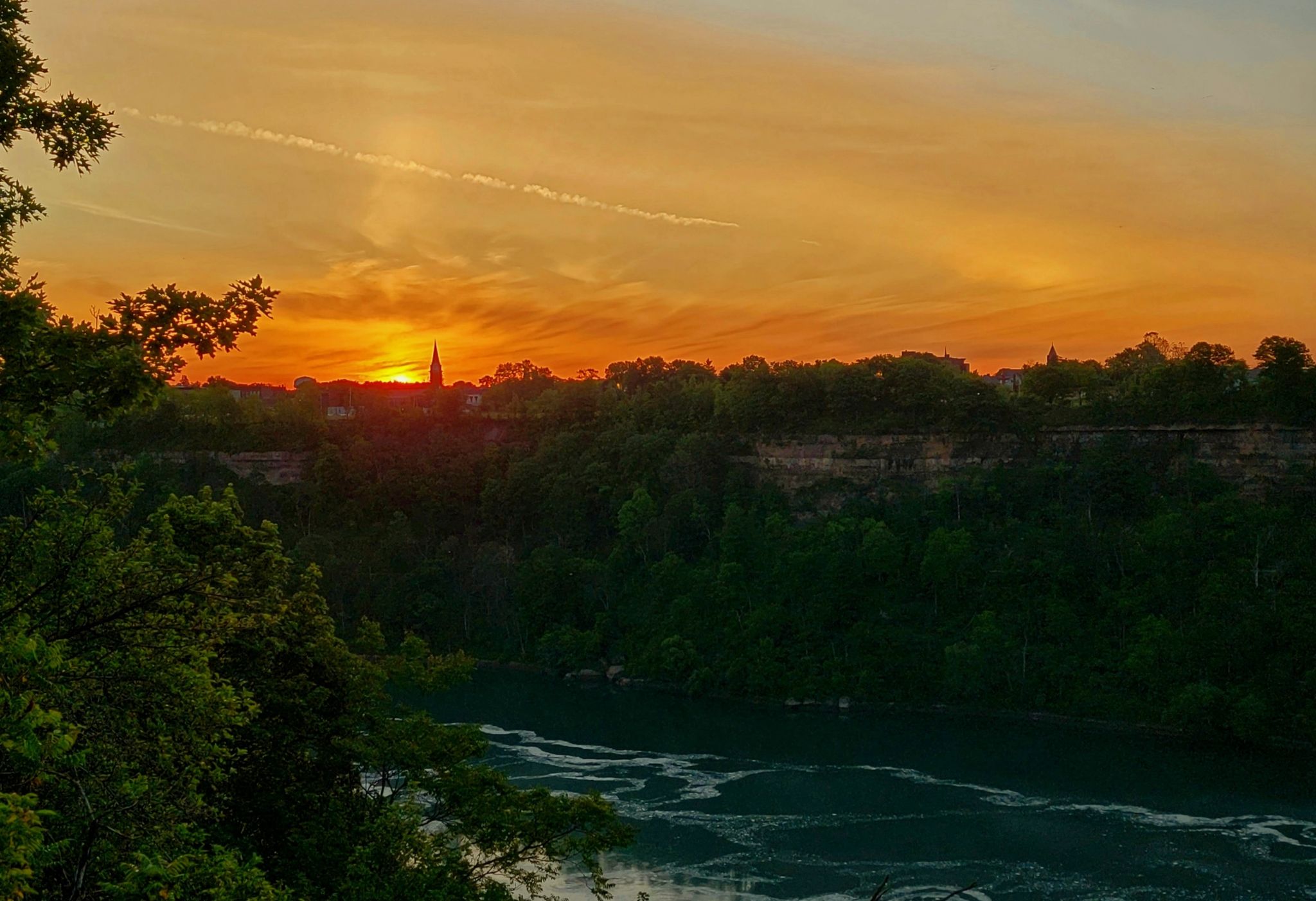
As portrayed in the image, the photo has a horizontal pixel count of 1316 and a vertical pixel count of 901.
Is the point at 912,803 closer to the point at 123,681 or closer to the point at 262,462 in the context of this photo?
the point at 123,681

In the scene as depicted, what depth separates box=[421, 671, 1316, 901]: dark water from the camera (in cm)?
2133

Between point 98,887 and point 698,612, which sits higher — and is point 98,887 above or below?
above

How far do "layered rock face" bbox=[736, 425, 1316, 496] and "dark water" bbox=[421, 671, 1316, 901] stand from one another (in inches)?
450

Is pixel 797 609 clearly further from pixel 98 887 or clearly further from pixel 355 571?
pixel 98 887

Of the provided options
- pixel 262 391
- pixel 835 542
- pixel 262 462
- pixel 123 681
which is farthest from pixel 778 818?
pixel 262 391

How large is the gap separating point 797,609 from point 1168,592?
10939 millimetres

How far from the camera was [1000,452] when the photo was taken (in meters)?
42.3

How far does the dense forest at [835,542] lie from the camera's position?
34.2 metres

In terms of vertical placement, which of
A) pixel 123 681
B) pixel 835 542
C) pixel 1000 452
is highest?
pixel 1000 452

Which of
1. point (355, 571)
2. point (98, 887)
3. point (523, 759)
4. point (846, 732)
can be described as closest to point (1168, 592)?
point (846, 732)

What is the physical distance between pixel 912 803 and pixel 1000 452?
19.0m

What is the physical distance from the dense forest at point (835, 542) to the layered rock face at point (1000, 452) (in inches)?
17.7

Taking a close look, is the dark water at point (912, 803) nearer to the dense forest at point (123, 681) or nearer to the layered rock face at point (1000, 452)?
the dense forest at point (123, 681)

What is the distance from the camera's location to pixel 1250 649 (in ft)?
105
